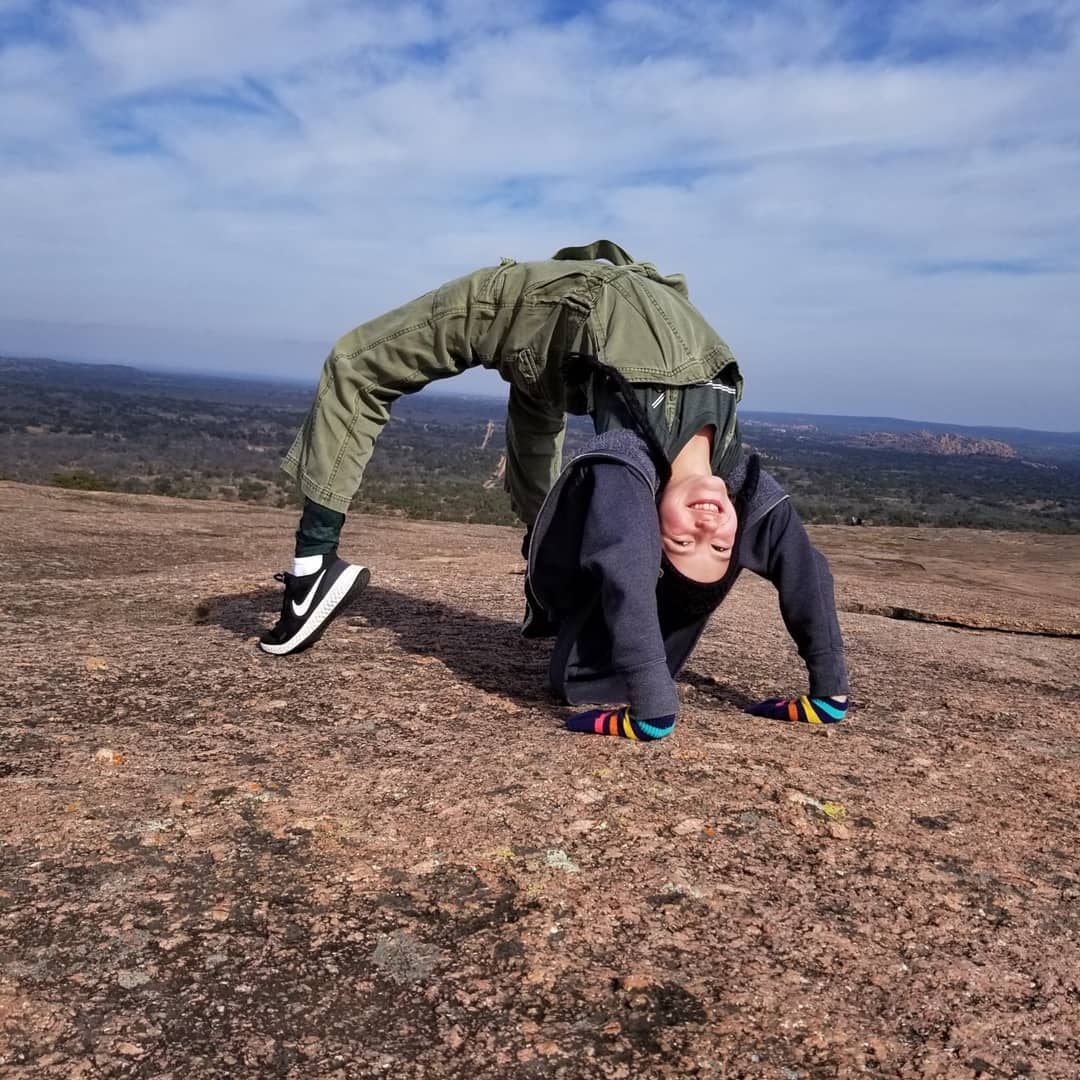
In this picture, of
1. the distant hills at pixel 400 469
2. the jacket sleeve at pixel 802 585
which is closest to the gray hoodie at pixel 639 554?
the jacket sleeve at pixel 802 585

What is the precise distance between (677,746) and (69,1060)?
1557mm

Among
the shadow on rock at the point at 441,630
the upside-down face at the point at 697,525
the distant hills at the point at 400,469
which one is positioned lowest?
the distant hills at the point at 400,469

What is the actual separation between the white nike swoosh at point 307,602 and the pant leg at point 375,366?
0.23 meters

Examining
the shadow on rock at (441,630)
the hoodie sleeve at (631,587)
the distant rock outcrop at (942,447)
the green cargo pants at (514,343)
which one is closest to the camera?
the hoodie sleeve at (631,587)

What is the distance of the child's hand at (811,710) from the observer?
9.05ft

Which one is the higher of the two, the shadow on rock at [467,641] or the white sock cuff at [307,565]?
the white sock cuff at [307,565]

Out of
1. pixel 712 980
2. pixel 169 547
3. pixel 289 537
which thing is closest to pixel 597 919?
pixel 712 980

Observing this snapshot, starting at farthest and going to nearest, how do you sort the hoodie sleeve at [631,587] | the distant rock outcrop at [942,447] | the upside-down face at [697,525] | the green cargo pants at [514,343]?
the distant rock outcrop at [942,447] → the green cargo pants at [514,343] → the upside-down face at [697,525] → the hoodie sleeve at [631,587]

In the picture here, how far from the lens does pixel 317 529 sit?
3.11 meters

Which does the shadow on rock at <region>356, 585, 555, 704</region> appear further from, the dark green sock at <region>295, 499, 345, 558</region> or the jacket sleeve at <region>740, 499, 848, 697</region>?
the jacket sleeve at <region>740, 499, 848, 697</region>

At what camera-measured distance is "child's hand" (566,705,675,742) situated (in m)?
2.46

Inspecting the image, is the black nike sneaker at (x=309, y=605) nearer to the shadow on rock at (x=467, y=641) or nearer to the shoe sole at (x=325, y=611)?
the shoe sole at (x=325, y=611)

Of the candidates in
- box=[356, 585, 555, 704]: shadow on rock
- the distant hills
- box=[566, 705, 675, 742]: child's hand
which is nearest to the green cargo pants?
box=[356, 585, 555, 704]: shadow on rock

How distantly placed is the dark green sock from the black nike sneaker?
43 millimetres
